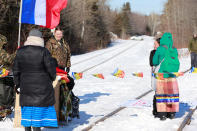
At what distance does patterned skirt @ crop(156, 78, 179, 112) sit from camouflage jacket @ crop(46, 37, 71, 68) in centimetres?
221

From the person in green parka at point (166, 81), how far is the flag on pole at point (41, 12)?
2746 millimetres

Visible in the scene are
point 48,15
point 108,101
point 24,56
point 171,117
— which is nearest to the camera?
point 24,56

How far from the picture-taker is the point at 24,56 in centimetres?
483

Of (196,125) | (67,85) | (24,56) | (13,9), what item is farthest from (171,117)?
(13,9)

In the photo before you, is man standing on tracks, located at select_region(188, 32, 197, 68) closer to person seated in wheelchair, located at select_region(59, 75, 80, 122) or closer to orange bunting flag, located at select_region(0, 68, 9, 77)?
person seated in wheelchair, located at select_region(59, 75, 80, 122)

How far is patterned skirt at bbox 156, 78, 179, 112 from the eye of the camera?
707 cm

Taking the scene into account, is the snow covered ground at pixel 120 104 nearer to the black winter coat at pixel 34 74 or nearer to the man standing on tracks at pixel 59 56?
the man standing on tracks at pixel 59 56

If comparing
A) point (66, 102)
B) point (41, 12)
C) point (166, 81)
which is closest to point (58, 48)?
point (41, 12)

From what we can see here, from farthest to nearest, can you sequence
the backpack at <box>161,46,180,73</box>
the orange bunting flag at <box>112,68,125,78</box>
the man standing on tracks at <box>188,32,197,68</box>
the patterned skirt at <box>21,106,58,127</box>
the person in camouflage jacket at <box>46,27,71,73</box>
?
the man standing on tracks at <box>188,32,197,68</box> < the orange bunting flag at <box>112,68,125,78</box> < the person in camouflage jacket at <box>46,27,71,73</box> < the backpack at <box>161,46,180,73</box> < the patterned skirt at <box>21,106,58,127</box>

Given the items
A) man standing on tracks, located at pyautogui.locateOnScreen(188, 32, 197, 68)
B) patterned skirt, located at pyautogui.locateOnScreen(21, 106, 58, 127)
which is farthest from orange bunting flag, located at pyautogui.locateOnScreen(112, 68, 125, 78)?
man standing on tracks, located at pyautogui.locateOnScreen(188, 32, 197, 68)

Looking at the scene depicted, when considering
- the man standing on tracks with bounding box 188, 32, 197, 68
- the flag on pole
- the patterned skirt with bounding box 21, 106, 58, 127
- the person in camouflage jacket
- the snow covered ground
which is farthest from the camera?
the man standing on tracks with bounding box 188, 32, 197, 68

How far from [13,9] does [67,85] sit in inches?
748

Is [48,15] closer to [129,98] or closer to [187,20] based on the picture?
[129,98]

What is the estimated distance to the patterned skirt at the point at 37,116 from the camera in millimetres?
5035
